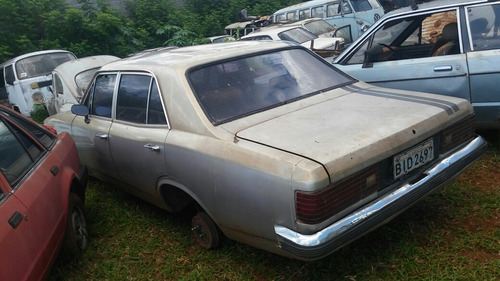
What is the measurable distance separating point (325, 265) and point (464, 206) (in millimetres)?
1345

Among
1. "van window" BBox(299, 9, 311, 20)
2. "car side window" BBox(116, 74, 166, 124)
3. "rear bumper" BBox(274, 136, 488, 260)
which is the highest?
"van window" BBox(299, 9, 311, 20)

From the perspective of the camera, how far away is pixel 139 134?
351 centimetres

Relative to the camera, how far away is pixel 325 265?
2975 millimetres

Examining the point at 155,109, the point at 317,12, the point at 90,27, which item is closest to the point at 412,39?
the point at 155,109

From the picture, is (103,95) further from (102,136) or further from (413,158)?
(413,158)

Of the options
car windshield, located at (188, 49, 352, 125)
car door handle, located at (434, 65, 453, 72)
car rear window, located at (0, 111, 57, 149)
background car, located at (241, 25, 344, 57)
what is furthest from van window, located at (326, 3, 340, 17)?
car rear window, located at (0, 111, 57, 149)

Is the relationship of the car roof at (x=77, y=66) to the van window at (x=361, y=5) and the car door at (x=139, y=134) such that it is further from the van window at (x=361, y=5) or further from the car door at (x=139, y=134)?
the van window at (x=361, y=5)

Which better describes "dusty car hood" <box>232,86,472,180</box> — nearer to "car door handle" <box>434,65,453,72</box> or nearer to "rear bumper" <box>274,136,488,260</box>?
"rear bumper" <box>274,136,488,260</box>

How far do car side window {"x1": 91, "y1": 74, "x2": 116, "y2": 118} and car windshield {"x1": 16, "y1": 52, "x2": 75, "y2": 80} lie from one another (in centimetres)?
636

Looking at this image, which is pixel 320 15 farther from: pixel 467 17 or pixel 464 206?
pixel 464 206

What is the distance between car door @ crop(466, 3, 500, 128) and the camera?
4.07m

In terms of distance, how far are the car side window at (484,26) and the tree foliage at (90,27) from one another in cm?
1084

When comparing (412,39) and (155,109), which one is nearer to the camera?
(155,109)

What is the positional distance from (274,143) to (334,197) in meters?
0.49
